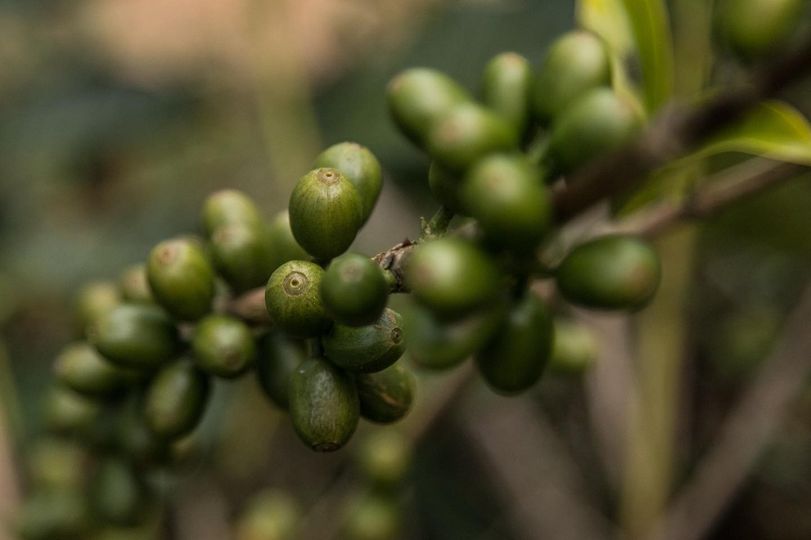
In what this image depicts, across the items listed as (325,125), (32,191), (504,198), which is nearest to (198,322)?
(504,198)

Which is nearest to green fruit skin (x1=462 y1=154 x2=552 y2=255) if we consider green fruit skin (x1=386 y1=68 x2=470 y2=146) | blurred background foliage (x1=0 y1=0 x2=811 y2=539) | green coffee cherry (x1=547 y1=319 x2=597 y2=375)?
green fruit skin (x1=386 y1=68 x2=470 y2=146)

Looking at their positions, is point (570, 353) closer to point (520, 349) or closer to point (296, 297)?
point (520, 349)

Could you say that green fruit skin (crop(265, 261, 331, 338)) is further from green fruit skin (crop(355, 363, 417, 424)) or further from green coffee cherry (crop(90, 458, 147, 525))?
green coffee cherry (crop(90, 458, 147, 525))

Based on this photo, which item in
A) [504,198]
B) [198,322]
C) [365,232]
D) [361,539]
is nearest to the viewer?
[504,198]

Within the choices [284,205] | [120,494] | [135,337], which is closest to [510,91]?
[135,337]

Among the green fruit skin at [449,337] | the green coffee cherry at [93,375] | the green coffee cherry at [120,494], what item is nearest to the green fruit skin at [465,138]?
the green fruit skin at [449,337]

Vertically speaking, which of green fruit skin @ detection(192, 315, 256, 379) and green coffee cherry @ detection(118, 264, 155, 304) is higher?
green coffee cherry @ detection(118, 264, 155, 304)

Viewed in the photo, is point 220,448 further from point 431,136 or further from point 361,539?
point 431,136
